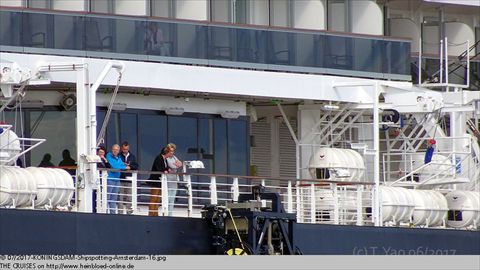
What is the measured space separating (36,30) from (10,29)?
469mm

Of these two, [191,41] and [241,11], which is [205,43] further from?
[241,11]

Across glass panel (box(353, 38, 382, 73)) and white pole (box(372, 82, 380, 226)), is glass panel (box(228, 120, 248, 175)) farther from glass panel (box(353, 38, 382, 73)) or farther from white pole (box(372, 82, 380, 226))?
glass panel (box(353, 38, 382, 73))

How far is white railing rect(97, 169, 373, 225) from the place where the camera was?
33.3 meters

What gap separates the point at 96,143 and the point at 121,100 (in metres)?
2.36

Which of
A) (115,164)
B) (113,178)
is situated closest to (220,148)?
(115,164)

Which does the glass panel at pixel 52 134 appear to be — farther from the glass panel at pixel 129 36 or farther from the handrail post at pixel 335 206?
the handrail post at pixel 335 206

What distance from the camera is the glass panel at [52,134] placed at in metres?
34.9

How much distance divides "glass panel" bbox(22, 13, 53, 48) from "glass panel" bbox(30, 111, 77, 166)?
4.34 feet

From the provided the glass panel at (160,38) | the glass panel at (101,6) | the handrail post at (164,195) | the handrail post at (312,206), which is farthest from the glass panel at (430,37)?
the handrail post at (164,195)

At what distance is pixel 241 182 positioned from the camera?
1474 inches

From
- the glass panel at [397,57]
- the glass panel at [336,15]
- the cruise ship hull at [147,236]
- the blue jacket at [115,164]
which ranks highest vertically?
the glass panel at [336,15]

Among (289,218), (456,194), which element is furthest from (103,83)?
(456,194)

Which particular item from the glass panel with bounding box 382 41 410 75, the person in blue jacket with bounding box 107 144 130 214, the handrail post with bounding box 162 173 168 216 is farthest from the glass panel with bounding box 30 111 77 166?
the glass panel with bounding box 382 41 410 75

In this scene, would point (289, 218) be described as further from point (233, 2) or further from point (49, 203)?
point (233, 2)
